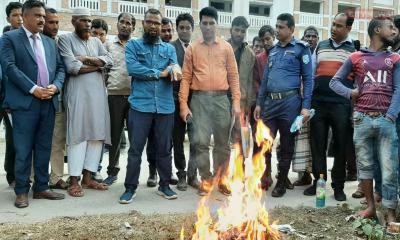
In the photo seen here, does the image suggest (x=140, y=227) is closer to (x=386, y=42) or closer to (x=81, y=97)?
(x=81, y=97)

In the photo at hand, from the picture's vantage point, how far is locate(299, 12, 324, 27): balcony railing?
32375mm

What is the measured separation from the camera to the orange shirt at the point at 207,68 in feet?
19.2

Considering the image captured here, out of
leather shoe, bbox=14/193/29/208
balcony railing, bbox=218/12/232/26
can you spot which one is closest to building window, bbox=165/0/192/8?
balcony railing, bbox=218/12/232/26

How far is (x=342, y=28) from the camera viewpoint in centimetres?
591

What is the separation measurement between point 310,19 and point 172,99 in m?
29.1

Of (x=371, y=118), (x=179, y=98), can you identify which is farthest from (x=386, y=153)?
(x=179, y=98)

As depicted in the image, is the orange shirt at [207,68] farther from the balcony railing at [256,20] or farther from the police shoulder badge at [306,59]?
the balcony railing at [256,20]

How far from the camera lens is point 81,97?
577 cm

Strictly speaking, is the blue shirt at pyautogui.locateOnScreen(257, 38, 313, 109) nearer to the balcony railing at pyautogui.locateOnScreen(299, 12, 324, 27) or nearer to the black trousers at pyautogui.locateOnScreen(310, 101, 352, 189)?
the black trousers at pyautogui.locateOnScreen(310, 101, 352, 189)

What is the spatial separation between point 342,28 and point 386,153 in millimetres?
1947

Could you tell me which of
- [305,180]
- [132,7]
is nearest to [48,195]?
[305,180]

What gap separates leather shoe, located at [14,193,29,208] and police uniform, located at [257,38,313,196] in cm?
311

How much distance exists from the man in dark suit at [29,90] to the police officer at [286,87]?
2699 mm

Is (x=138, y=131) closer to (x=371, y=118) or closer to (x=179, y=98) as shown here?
(x=179, y=98)
